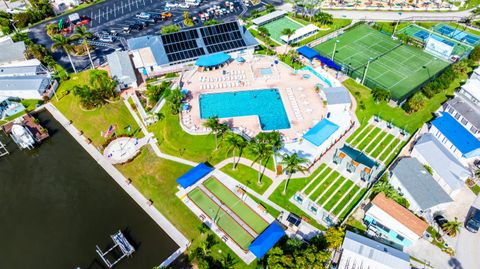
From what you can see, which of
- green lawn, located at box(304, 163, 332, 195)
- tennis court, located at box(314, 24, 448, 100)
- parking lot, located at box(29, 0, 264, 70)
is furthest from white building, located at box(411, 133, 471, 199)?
parking lot, located at box(29, 0, 264, 70)

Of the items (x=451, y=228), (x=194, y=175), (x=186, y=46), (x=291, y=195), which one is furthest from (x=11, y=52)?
(x=451, y=228)

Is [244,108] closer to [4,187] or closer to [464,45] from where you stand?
[4,187]

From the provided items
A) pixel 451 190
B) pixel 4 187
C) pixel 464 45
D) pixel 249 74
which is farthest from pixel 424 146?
pixel 4 187

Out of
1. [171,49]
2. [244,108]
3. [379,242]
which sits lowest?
[379,242]

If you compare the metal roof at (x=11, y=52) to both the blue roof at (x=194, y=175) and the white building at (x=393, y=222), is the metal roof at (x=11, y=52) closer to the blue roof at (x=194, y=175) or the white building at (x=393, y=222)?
the blue roof at (x=194, y=175)

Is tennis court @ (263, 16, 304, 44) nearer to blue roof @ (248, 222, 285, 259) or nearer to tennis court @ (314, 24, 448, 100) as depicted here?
tennis court @ (314, 24, 448, 100)

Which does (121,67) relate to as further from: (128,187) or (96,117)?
(128,187)

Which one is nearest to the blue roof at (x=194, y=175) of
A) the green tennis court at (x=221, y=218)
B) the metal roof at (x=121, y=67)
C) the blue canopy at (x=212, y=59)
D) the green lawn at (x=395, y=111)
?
the green tennis court at (x=221, y=218)
